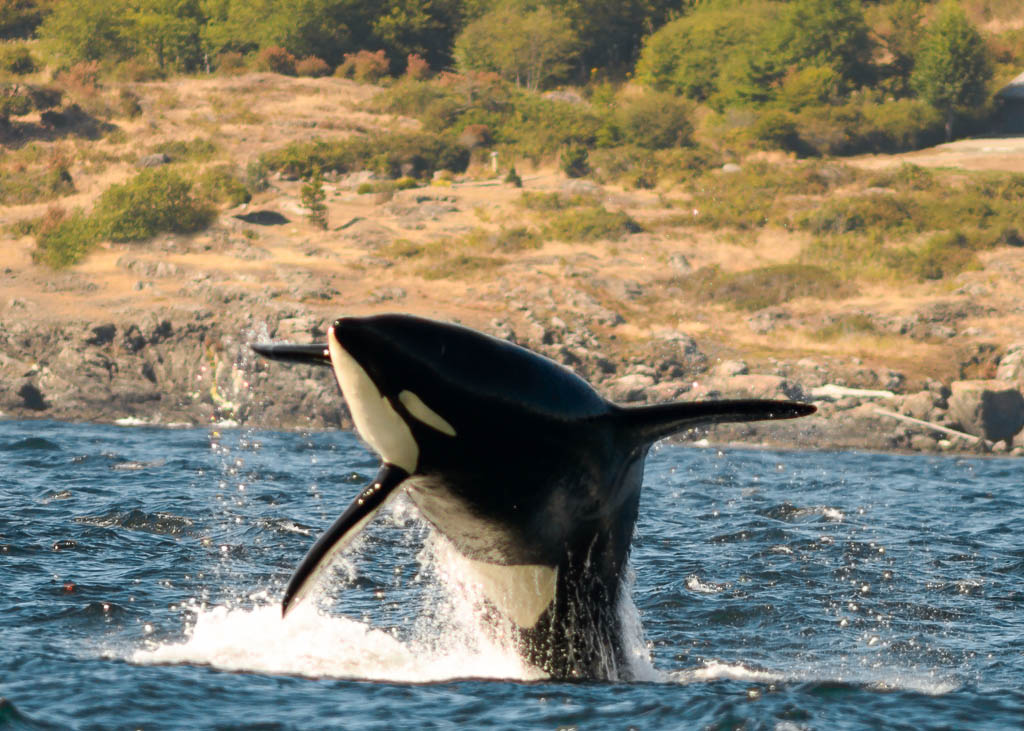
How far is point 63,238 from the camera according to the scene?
56.2m

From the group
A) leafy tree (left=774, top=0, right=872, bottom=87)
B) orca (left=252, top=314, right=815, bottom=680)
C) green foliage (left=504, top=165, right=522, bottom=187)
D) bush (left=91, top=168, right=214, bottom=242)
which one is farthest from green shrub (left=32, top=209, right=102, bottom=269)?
orca (left=252, top=314, right=815, bottom=680)

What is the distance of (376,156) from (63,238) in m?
21.0

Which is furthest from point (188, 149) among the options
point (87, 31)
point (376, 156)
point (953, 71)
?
point (953, 71)

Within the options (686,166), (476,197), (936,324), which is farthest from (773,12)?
(936,324)

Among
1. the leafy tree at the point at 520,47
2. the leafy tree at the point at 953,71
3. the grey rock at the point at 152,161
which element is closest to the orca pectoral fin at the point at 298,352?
the grey rock at the point at 152,161

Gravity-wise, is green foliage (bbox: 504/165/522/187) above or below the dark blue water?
above

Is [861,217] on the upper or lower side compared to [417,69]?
lower

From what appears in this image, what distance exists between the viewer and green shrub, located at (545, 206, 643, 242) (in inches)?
2370

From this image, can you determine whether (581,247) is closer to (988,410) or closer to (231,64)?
(988,410)

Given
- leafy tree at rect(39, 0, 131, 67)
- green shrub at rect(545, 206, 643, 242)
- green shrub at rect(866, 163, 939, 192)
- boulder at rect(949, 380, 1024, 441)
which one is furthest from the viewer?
leafy tree at rect(39, 0, 131, 67)

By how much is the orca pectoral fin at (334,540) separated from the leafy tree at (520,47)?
83120mm

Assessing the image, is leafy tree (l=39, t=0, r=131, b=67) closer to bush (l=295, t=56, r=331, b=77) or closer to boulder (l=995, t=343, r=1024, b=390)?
bush (l=295, t=56, r=331, b=77)

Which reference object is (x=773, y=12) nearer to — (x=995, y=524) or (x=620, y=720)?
(x=995, y=524)

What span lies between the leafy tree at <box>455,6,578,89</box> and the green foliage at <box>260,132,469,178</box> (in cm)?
1732
